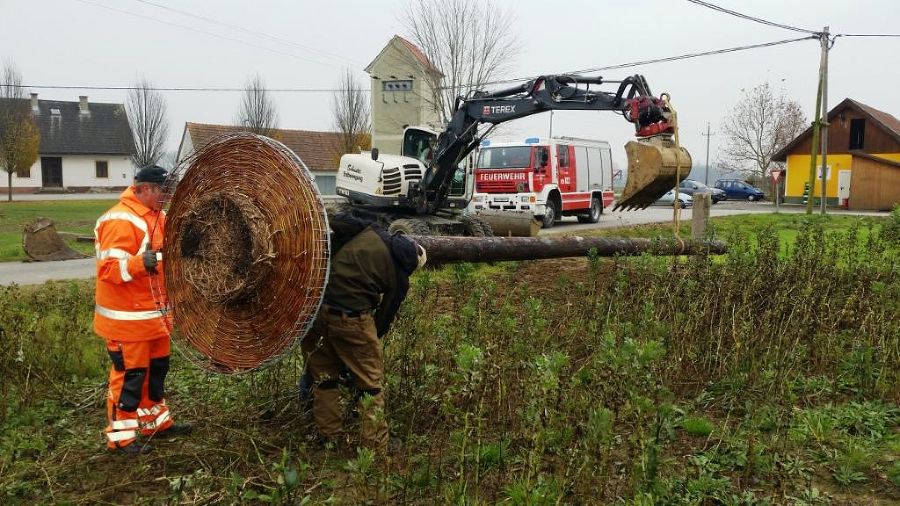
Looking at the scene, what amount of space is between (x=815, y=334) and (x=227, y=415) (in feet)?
15.4

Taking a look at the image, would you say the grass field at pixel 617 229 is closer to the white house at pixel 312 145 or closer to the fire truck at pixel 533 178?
the fire truck at pixel 533 178

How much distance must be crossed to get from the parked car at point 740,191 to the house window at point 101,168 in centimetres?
4346

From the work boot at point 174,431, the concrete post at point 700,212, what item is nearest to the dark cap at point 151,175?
the work boot at point 174,431

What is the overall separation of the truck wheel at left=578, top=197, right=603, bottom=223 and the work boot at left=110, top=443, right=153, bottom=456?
2012cm

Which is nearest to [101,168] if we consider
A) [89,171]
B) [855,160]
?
[89,171]

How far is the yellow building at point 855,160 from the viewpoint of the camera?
3969cm

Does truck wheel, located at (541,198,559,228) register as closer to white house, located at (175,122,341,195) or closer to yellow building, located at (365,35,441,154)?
yellow building, located at (365,35,441,154)

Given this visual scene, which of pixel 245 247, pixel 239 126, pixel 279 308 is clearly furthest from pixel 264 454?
pixel 239 126

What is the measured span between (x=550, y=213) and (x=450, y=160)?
319 inches

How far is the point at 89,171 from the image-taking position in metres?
54.4

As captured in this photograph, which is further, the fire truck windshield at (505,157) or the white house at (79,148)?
the white house at (79,148)

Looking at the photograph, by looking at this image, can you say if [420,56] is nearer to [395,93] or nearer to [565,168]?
[395,93]

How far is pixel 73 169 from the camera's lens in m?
53.8

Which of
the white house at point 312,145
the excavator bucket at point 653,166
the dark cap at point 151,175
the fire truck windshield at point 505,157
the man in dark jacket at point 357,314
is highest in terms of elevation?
the white house at point 312,145
